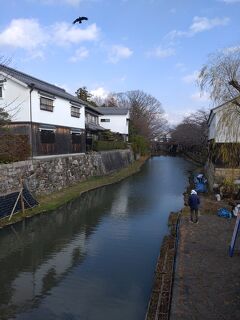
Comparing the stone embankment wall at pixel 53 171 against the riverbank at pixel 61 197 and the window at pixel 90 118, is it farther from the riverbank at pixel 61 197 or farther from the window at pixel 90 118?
the window at pixel 90 118

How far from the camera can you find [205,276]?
8.23 m

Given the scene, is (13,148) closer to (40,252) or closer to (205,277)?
(40,252)

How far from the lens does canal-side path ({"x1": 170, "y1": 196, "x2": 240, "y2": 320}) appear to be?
21.6 ft

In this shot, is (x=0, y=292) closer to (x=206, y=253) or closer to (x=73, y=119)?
(x=206, y=253)

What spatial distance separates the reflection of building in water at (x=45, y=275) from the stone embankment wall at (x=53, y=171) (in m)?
5.07

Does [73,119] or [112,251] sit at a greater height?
[73,119]

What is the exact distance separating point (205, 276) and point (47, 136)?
52.7 feet

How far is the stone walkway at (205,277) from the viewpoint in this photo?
6.57 metres

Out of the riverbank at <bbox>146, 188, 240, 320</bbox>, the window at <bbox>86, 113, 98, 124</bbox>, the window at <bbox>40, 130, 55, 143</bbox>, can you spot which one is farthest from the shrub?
the window at <bbox>86, 113, 98, 124</bbox>

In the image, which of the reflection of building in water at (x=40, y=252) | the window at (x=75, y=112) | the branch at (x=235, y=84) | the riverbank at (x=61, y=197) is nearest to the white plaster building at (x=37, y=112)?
the window at (x=75, y=112)

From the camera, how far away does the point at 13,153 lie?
1739 centimetres

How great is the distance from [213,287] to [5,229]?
29.5 ft

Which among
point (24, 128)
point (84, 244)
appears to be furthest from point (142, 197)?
point (84, 244)

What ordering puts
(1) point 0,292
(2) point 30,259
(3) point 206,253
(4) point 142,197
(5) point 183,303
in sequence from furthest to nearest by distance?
(4) point 142,197 < (2) point 30,259 < (3) point 206,253 < (1) point 0,292 < (5) point 183,303
